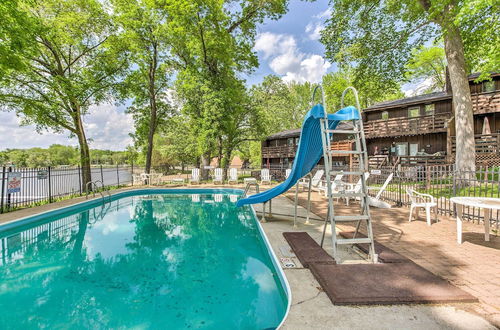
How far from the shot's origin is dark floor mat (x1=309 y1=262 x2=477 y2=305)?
2.36 metres

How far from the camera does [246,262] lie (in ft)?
15.5

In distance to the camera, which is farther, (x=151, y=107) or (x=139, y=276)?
(x=151, y=107)

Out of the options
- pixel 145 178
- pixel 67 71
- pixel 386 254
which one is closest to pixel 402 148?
pixel 386 254

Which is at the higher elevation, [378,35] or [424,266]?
[378,35]

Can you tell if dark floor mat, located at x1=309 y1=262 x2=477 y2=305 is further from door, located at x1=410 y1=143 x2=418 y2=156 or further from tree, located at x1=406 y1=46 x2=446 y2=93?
tree, located at x1=406 y1=46 x2=446 y2=93

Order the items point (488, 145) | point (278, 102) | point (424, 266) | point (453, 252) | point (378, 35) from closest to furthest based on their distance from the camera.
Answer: point (424, 266), point (453, 252), point (378, 35), point (488, 145), point (278, 102)

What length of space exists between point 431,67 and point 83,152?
129ft

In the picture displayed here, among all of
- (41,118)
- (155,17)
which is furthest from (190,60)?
(41,118)

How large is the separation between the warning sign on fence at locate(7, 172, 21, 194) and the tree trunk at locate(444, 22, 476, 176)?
17.4 meters

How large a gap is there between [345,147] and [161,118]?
1715cm

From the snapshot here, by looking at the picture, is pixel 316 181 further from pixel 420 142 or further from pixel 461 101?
pixel 420 142

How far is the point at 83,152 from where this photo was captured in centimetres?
1370

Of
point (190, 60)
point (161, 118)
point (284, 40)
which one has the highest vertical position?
point (284, 40)

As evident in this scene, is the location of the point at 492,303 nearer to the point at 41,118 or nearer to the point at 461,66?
the point at 461,66
